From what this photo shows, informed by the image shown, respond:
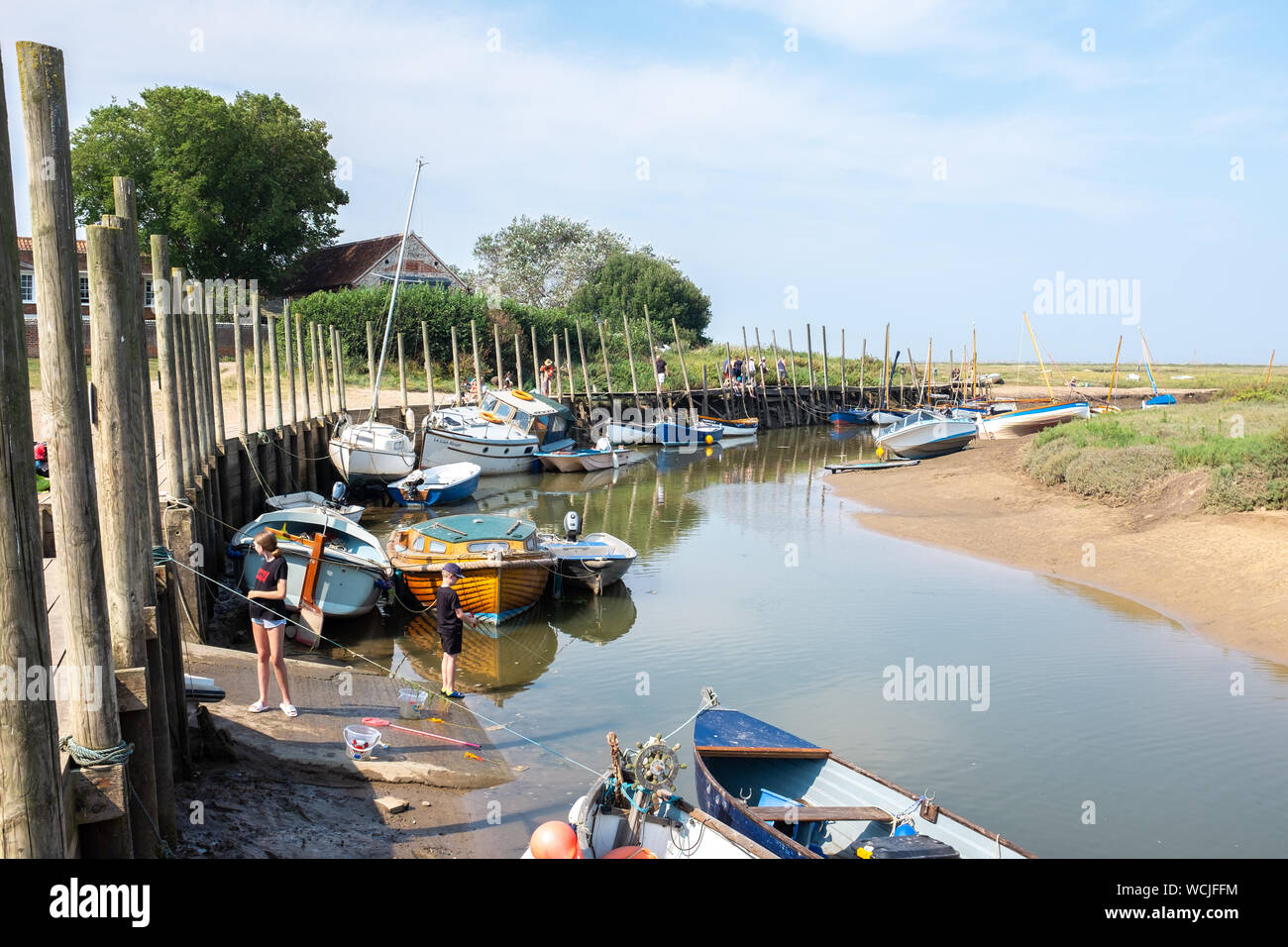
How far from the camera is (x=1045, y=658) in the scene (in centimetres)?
1366

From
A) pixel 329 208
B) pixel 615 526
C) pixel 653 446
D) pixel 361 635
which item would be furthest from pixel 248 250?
pixel 361 635

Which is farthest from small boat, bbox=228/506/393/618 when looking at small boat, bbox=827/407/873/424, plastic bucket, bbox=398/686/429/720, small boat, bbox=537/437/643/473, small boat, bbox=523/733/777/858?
small boat, bbox=827/407/873/424

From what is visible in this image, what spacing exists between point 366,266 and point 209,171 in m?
10.0

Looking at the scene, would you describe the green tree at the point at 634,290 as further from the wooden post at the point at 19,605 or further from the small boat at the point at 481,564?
the wooden post at the point at 19,605

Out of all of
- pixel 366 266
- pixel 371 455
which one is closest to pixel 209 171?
pixel 366 266

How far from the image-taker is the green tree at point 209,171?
4391 cm

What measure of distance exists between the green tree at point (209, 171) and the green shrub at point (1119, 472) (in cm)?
3722

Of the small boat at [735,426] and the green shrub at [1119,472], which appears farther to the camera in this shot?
the small boat at [735,426]

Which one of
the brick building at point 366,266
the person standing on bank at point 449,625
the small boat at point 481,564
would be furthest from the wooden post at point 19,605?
the brick building at point 366,266

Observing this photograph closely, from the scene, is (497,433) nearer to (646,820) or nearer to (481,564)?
(481,564)

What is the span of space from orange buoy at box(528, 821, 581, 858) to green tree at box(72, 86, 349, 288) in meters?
43.7

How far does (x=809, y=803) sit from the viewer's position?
850 cm

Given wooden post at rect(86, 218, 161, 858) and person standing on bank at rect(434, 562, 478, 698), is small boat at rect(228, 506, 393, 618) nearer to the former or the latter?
person standing on bank at rect(434, 562, 478, 698)
